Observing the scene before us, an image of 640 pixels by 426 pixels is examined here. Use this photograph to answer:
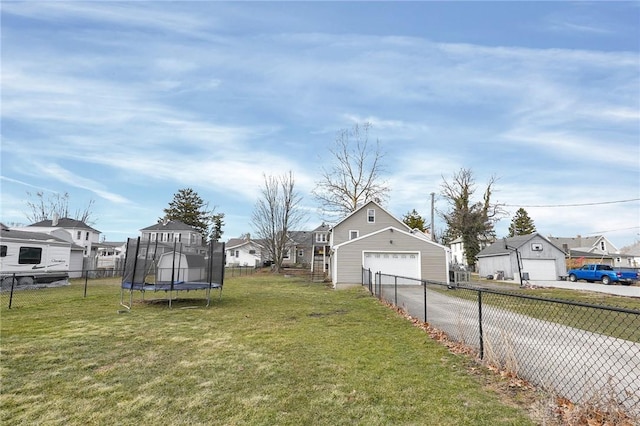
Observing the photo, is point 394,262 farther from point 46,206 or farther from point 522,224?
point 522,224

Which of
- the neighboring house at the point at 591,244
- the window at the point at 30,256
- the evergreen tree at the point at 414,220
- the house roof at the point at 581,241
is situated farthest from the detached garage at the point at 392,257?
the house roof at the point at 581,241

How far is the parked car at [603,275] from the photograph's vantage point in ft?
80.1

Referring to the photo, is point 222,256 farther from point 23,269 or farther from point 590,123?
point 590,123

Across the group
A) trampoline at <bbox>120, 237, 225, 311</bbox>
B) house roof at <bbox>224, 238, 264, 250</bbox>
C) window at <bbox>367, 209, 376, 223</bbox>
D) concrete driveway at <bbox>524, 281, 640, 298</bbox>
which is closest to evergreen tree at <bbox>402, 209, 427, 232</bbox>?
house roof at <bbox>224, 238, 264, 250</bbox>

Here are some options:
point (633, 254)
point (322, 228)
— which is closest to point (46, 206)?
point (322, 228)

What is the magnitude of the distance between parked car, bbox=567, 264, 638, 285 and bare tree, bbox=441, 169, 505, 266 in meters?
10.9

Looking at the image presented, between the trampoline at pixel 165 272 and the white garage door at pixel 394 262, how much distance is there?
10287 mm

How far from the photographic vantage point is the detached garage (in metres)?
20.2

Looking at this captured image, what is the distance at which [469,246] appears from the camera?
39344 millimetres

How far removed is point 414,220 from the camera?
5359 centimetres

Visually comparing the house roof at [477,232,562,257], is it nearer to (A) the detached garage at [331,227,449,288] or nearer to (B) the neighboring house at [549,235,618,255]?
(A) the detached garage at [331,227,449,288]

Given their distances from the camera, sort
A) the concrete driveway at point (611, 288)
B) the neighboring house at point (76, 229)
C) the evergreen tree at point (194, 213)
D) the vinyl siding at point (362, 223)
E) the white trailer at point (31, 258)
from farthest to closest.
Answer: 1. the evergreen tree at point (194, 213)
2. the neighboring house at point (76, 229)
3. the vinyl siding at point (362, 223)
4. the white trailer at point (31, 258)
5. the concrete driveway at point (611, 288)

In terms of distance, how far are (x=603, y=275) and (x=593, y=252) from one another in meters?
30.0

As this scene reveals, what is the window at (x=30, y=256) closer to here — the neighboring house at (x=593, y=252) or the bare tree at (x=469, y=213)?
the bare tree at (x=469, y=213)
